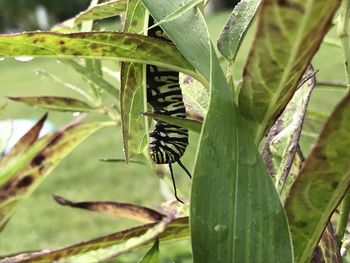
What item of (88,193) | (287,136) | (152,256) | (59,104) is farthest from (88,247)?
Result: (88,193)

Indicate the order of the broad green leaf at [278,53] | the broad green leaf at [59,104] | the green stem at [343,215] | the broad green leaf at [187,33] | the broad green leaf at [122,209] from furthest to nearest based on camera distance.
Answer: the broad green leaf at [59,104] → the broad green leaf at [122,209] → the green stem at [343,215] → the broad green leaf at [187,33] → the broad green leaf at [278,53]

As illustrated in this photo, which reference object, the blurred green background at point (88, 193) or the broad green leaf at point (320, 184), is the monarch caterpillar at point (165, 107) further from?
the blurred green background at point (88, 193)

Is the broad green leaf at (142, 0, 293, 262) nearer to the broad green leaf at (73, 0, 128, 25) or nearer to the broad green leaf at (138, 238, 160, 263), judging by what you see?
the broad green leaf at (138, 238, 160, 263)

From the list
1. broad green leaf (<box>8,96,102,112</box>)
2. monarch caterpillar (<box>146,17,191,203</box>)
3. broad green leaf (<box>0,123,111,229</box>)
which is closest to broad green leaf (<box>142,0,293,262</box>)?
monarch caterpillar (<box>146,17,191,203</box>)

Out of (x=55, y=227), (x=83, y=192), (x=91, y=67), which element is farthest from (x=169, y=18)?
(x=83, y=192)

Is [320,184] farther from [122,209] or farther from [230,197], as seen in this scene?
[122,209]

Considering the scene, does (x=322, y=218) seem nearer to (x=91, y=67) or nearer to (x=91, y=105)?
(x=91, y=67)

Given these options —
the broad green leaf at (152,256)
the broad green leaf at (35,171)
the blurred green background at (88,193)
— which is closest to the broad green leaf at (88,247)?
the broad green leaf at (152,256)
